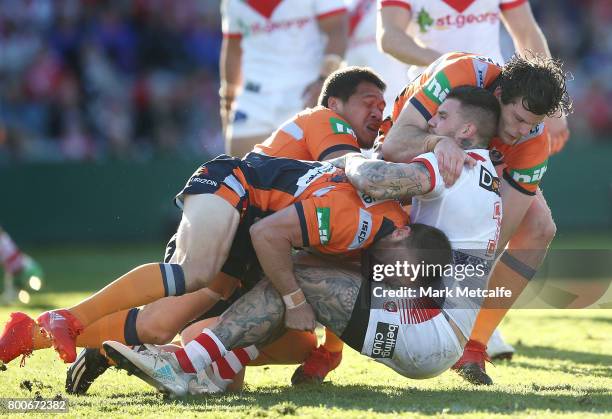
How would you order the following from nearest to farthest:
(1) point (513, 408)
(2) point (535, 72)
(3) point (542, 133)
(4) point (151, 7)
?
(1) point (513, 408)
(2) point (535, 72)
(3) point (542, 133)
(4) point (151, 7)

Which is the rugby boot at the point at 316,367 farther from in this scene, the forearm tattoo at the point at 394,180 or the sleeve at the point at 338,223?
the forearm tattoo at the point at 394,180

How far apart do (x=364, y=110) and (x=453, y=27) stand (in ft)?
4.38

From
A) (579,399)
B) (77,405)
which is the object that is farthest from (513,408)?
(77,405)

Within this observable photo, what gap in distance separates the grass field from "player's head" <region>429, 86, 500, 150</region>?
1142 millimetres

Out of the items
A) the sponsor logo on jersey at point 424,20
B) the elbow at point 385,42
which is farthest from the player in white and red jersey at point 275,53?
the elbow at point 385,42

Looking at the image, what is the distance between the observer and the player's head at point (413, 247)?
479 centimetres

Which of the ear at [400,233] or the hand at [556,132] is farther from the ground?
the hand at [556,132]

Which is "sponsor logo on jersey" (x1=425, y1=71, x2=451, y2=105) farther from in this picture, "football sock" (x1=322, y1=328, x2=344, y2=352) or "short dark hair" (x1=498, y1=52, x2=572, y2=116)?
"football sock" (x1=322, y1=328, x2=344, y2=352)

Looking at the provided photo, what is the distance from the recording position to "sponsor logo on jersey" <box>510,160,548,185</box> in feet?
18.0

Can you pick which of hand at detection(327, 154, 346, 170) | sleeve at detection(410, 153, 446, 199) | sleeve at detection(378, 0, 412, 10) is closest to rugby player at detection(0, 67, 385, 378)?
hand at detection(327, 154, 346, 170)

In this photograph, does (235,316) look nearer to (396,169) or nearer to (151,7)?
(396,169)

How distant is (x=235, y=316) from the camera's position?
4711 millimetres

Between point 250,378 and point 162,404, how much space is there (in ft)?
3.38

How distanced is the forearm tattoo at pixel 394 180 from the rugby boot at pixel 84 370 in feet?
4.60
